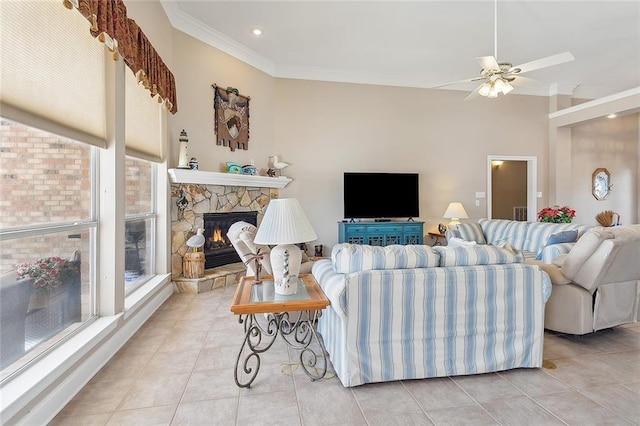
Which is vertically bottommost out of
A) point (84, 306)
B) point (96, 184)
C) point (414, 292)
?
point (84, 306)

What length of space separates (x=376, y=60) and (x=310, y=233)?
4187 millimetres

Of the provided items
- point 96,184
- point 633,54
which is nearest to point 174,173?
point 96,184

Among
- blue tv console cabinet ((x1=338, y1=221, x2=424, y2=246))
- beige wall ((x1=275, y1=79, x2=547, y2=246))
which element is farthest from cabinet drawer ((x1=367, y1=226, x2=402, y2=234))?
beige wall ((x1=275, y1=79, x2=547, y2=246))

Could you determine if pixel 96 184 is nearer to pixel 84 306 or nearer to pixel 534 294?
pixel 84 306

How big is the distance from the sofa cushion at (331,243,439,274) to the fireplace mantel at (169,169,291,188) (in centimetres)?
267

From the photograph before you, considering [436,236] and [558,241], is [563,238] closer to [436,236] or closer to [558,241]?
[558,241]

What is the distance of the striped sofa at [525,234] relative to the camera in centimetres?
376

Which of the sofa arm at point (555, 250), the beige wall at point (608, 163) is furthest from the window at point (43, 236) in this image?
the beige wall at point (608, 163)

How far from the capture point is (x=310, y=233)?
6.97 feet

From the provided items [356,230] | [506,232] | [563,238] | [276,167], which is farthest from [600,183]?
[276,167]

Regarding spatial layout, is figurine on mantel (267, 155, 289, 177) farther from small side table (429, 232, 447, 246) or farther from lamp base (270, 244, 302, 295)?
lamp base (270, 244, 302, 295)

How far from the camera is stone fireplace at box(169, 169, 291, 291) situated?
4.08 metres

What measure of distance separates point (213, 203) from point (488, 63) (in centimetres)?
363

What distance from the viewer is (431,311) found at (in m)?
2.04
